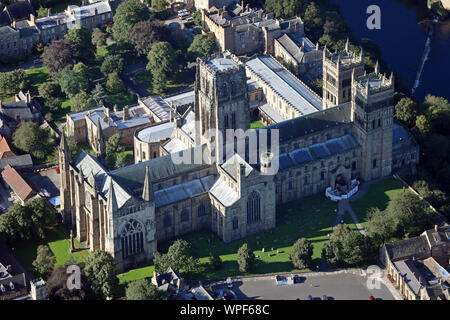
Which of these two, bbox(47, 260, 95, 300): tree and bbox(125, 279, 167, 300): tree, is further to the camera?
bbox(47, 260, 95, 300): tree

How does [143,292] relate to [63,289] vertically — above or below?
above

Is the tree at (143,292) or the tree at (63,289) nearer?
the tree at (143,292)

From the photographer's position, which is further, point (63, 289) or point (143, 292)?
point (63, 289)
